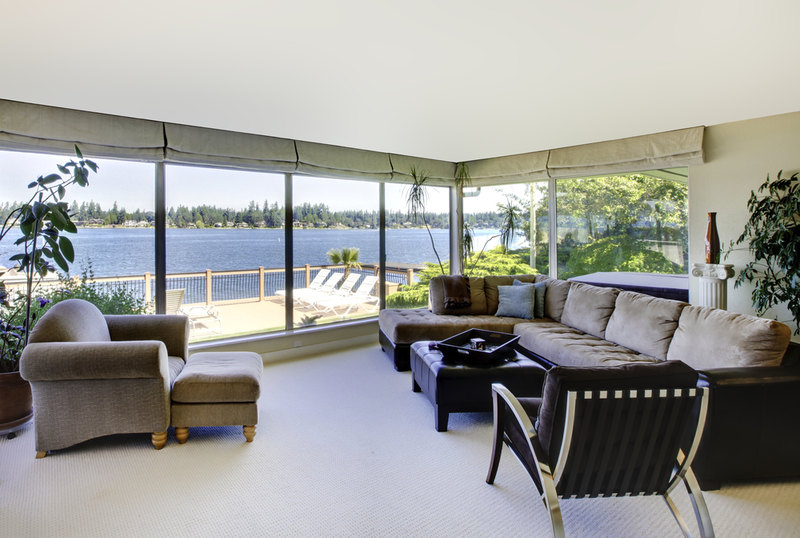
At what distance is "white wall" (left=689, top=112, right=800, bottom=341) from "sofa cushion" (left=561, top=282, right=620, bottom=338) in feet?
3.25

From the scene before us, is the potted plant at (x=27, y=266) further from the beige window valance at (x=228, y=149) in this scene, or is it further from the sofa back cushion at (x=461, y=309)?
the sofa back cushion at (x=461, y=309)

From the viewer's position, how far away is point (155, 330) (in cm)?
328

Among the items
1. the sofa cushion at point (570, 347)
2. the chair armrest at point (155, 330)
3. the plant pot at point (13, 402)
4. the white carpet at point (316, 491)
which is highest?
the chair armrest at point (155, 330)

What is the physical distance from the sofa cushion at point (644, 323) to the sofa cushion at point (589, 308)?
9 centimetres

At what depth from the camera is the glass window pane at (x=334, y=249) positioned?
195 inches

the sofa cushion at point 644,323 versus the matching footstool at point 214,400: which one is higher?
the sofa cushion at point 644,323

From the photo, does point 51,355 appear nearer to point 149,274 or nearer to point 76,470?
point 76,470

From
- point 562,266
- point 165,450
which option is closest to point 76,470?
point 165,450

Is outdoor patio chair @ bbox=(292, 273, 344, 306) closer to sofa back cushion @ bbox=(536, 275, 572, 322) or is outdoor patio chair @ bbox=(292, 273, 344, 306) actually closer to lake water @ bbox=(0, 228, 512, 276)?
lake water @ bbox=(0, 228, 512, 276)

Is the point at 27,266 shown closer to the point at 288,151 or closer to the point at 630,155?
the point at 288,151

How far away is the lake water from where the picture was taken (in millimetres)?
3824

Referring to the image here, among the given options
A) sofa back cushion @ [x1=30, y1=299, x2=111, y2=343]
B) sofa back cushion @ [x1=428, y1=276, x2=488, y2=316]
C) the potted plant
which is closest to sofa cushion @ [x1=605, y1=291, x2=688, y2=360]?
sofa back cushion @ [x1=428, y1=276, x2=488, y2=316]

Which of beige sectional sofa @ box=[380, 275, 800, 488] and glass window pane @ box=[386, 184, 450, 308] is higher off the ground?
glass window pane @ box=[386, 184, 450, 308]

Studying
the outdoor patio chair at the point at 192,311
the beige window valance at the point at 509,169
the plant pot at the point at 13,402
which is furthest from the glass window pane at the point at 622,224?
the plant pot at the point at 13,402
